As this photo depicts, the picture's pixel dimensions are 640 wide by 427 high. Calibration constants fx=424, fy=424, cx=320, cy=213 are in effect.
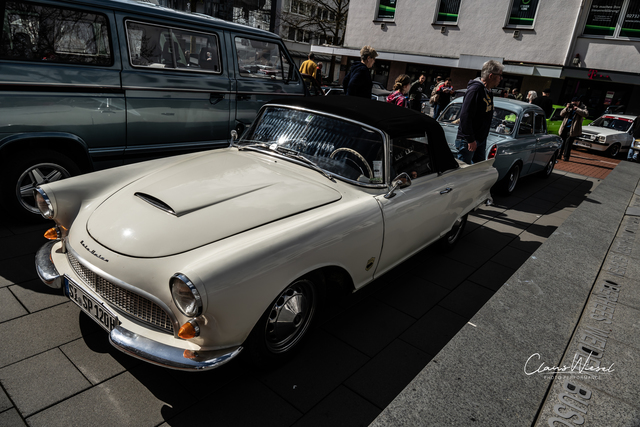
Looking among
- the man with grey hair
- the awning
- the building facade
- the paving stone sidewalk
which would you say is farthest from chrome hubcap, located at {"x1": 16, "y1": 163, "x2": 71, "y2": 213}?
the awning

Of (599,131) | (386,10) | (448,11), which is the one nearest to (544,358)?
(599,131)

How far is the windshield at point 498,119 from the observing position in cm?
697

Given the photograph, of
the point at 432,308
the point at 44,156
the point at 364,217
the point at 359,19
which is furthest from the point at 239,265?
the point at 359,19

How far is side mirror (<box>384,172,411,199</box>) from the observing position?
3.16 metres

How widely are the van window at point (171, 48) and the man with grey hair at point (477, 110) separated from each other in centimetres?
326

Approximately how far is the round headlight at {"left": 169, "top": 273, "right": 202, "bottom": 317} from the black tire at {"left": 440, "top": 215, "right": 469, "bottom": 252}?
3.15 meters

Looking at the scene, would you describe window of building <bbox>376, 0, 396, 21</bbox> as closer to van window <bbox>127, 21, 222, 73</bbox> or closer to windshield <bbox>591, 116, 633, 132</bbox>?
windshield <bbox>591, 116, 633, 132</bbox>

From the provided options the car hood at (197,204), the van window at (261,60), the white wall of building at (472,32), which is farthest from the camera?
the white wall of building at (472,32)

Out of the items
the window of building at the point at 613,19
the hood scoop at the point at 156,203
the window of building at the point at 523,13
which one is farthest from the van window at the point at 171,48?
the window of building at the point at 613,19

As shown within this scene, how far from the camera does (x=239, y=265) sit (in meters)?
2.11

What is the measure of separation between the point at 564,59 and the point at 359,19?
36.7 ft

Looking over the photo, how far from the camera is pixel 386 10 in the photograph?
23.5 metres

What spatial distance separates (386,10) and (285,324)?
24.3 meters

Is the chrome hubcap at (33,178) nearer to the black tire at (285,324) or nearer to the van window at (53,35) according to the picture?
the van window at (53,35)
